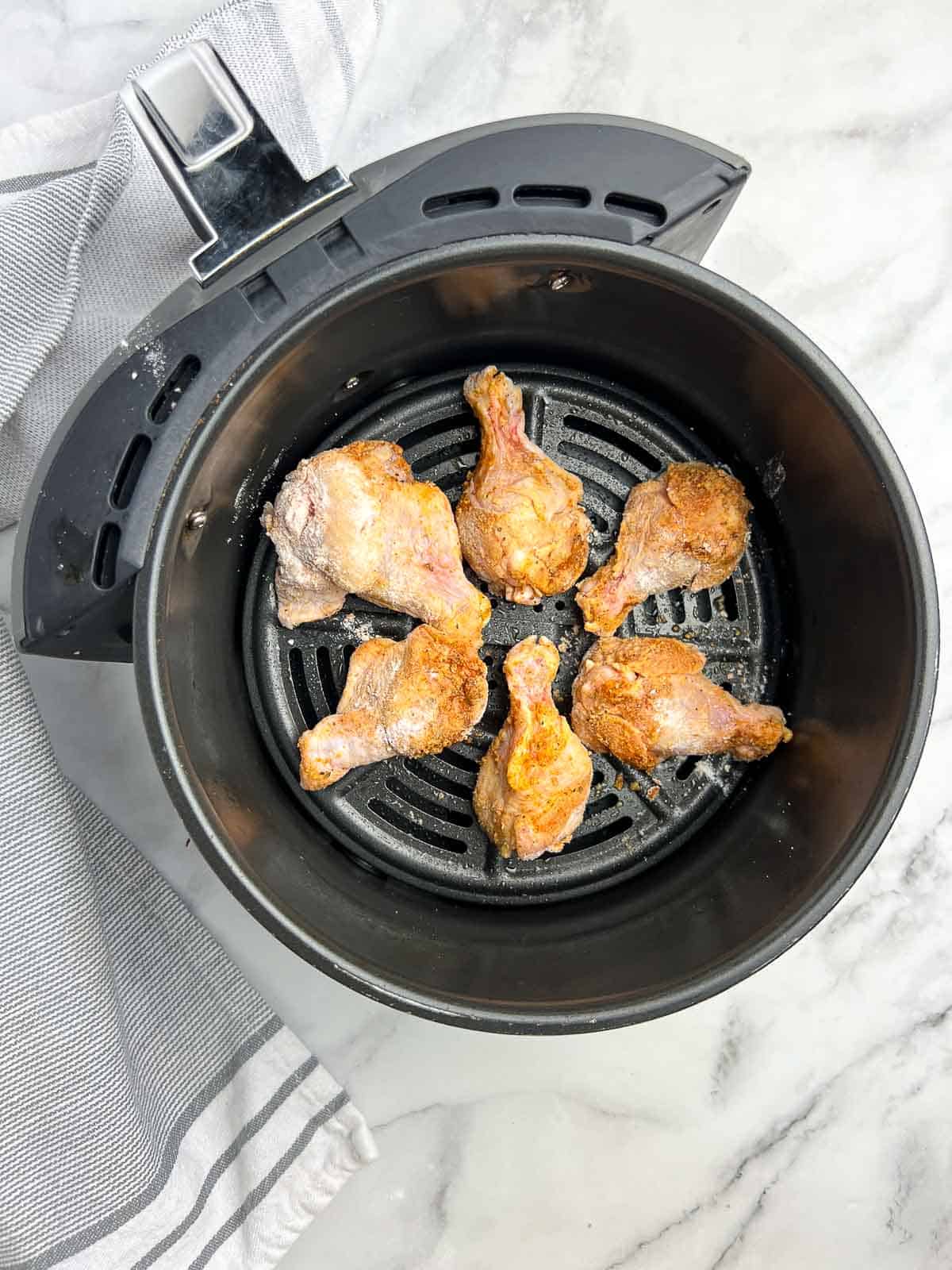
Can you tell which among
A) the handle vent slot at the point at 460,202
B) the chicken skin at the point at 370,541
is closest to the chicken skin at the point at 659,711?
the chicken skin at the point at 370,541

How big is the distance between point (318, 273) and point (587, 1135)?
0.98 metres

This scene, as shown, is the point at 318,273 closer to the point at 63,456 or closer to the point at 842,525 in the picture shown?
the point at 63,456

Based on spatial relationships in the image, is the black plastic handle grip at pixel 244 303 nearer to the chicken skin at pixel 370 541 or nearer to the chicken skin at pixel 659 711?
the chicken skin at pixel 370 541

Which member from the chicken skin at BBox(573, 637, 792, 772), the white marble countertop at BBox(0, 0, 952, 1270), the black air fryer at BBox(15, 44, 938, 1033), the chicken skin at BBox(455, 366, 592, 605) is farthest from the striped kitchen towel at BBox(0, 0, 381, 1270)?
the chicken skin at BBox(573, 637, 792, 772)

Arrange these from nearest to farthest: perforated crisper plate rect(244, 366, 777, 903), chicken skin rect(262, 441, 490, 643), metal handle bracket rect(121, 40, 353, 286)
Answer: metal handle bracket rect(121, 40, 353, 286) → chicken skin rect(262, 441, 490, 643) → perforated crisper plate rect(244, 366, 777, 903)

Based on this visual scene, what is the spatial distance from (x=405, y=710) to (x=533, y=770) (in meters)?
0.14

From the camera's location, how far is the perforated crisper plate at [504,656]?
1072mm

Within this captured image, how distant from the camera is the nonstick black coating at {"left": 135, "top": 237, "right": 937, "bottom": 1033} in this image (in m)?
0.80

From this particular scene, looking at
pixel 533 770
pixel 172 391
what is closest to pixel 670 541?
pixel 533 770

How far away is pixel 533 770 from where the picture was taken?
0.97 meters

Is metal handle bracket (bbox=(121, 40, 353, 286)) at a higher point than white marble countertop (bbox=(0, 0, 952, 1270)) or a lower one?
higher

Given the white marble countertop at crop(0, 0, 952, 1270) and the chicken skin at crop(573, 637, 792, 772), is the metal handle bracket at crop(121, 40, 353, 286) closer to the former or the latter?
the white marble countertop at crop(0, 0, 952, 1270)

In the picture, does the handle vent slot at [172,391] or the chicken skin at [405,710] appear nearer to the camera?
the handle vent slot at [172,391]

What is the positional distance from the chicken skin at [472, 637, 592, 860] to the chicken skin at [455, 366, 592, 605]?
74 mm
